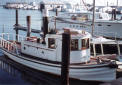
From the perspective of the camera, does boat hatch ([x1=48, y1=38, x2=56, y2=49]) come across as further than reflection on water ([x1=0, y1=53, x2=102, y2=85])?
Yes

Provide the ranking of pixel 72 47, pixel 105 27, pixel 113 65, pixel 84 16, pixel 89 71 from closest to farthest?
pixel 113 65 → pixel 89 71 → pixel 72 47 → pixel 105 27 → pixel 84 16

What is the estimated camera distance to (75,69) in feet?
66.6

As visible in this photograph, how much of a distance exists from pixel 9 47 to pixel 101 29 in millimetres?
15514

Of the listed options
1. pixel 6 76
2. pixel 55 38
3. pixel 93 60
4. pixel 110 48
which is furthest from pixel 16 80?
pixel 110 48

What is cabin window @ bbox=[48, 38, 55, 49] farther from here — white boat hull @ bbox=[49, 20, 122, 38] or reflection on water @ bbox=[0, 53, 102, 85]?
white boat hull @ bbox=[49, 20, 122, 38]

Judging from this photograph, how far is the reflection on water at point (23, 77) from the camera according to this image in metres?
21.1

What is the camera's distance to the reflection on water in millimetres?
21078

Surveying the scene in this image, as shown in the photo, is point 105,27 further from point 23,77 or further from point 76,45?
point 23,77

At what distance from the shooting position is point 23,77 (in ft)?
73.6

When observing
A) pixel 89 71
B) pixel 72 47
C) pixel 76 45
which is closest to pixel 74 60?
pixel 72 47

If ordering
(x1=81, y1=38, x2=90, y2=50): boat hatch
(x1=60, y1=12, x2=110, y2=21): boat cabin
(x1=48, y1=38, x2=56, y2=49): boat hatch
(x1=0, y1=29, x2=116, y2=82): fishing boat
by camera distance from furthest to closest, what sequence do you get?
(x1=60, y1=12, x2=110, y2=21): boat cabin → (x1=48, y1=38, x2=56, y2=49): boat hatch → (x1=81, y1=38, x2=90, y2=50): boat hatch → (x1=0, y1=29, x2=116, y2=82): fishing boat

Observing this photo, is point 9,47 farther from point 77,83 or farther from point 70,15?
point 70,15

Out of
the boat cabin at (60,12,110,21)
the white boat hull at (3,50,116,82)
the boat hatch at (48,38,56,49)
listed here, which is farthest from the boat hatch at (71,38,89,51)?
the boat cabin at (60,12,110,21)

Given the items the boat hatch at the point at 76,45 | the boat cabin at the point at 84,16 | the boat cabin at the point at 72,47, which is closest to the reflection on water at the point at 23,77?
the boat cabin at the point at 72,47
